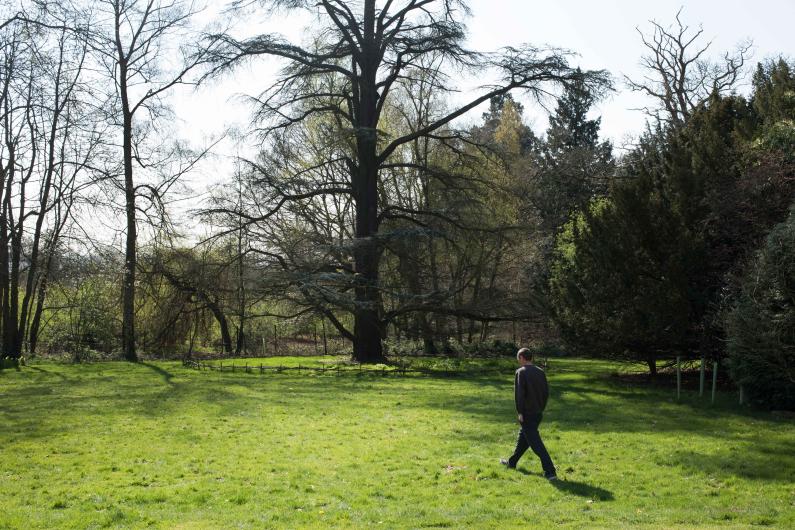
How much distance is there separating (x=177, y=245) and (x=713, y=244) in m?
20.3

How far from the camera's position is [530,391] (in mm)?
9688

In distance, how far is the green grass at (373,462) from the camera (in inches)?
310

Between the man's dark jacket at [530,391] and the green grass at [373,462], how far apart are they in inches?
37.0

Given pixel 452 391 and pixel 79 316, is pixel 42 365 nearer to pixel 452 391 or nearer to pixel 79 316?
pixel 79 316

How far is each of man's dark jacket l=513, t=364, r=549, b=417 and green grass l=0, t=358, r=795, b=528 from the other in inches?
37.0

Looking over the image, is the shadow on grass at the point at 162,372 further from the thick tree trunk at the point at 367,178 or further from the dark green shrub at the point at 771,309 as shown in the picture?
the dark green shrub at the point at 771,309

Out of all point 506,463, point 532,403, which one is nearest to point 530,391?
point 532,403

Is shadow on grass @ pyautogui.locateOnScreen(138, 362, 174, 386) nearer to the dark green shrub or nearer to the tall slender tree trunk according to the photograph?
the tall slender tree trunk

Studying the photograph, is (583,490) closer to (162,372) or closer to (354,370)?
(354,370)

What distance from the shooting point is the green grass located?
787cm

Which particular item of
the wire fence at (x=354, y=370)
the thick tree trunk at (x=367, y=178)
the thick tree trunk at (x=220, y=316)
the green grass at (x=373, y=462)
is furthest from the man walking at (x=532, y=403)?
the thick tree trunk at (x=220, y=316)

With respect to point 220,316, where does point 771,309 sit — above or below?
below

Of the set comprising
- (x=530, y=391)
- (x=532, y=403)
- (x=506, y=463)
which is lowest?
(x=506, y=463)

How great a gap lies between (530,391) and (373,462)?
2.67 metres
